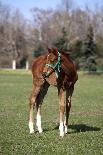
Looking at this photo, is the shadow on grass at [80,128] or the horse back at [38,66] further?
the shadow on grass at [80,128]

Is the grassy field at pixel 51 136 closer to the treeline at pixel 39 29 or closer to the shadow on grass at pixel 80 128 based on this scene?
the shadow on grass at pixel 80 128

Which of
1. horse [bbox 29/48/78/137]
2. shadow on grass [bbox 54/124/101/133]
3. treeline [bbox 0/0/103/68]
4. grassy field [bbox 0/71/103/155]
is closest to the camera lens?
grassy field [bbox 0/71/103/155]

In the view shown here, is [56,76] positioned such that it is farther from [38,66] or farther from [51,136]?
[51,136]

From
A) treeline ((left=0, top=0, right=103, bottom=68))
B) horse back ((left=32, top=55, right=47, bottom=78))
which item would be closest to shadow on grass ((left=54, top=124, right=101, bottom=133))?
horse back ((left=32, top=55, right=47, bottom=78))

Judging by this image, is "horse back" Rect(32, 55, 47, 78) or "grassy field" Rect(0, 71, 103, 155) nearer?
"grassy field" Rect(0, 71, 103, 155)

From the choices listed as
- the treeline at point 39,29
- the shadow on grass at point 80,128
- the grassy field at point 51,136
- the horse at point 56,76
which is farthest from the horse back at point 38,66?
the treeline at point 39,29

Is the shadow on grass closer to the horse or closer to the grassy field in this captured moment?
the grassy field

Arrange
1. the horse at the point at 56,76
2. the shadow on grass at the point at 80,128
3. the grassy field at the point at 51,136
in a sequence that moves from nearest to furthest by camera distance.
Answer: the grassy field at the point at 51,136, the horse at the point at 56,76, the shadow on grass at the point at 80,128

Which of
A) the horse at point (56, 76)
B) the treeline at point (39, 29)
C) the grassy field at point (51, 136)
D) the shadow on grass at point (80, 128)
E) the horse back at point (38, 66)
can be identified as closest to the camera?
the grassy field at point (51, 136)

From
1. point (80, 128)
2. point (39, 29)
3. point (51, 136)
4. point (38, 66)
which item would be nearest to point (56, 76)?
point (38, 66)

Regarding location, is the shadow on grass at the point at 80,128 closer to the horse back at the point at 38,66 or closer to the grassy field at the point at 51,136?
the grassy field at the point at 51,136

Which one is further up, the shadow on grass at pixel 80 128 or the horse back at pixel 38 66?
the horse back at pixel 38 66

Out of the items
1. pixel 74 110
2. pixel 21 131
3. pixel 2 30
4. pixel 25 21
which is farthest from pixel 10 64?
pixel 21 131

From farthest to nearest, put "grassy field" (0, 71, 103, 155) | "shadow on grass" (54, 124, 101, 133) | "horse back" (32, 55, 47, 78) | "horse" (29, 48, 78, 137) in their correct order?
"shadow on grass" (54, 124, 101, 133) → "horse back" (32, 55, 47, 78) → "horse" (29, 48, 78, 137) → "grassy field" (0, 71, 103, 155)
